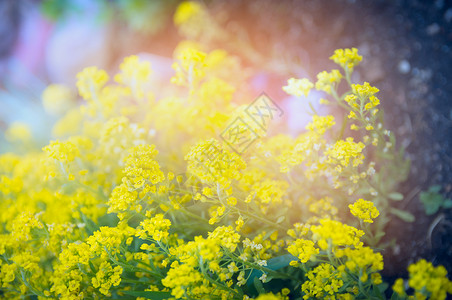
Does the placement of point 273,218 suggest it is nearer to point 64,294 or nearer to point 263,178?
point 263,178

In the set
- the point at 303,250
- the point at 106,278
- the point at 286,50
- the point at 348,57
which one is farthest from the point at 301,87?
the point at 286,50

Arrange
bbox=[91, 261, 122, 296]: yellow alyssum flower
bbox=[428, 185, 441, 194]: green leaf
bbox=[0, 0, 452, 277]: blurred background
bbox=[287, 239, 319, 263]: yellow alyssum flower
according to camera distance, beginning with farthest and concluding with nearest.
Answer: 1. bbox=[0, 0, 452, 277]: blurred background
2. bbox=[428, 185, 441, 194]: green leaf
3. bbox=[91, 261, 122, 296]: yellow alyssum flower
4. bbox=[287, 239, 319, 263]: yellow alyssum flower

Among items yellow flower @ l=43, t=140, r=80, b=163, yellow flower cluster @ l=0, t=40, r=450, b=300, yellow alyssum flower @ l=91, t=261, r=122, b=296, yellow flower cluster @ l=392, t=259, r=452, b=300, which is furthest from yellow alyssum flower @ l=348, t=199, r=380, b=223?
yellow flower @ l=43, t=140, r=80, b=163

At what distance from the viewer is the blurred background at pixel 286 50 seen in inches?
87.1

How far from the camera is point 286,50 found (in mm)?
3330

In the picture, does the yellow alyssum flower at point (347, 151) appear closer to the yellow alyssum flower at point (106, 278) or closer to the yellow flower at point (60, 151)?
the yellow alyssum flower at point (106, 278)

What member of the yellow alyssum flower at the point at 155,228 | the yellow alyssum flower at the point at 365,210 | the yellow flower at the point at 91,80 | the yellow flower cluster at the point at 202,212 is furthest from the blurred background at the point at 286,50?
the yellow alyssum flower at the point at 155,228

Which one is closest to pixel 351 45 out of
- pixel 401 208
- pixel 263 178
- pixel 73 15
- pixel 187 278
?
pixel 401 208

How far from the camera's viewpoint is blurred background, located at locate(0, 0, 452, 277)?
7.26 ft

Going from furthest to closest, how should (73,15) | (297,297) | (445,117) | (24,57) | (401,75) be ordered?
1. (24,57)
2. (73,15)
3. (401,75)
4. (445,117)
5. (297,297)

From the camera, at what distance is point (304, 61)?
3135mm

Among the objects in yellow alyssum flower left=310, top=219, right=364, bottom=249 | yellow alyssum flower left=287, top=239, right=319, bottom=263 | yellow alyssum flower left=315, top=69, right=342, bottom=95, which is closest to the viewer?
yellow alyssum flower left=310, top=219, right=364, bottom=249

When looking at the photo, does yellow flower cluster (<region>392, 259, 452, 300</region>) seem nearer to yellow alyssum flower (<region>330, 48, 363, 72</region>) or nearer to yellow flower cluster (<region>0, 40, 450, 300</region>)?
yellow flower cluster (<region>0, 40, 450, 300</region>)

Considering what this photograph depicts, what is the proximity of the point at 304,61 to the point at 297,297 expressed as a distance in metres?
2.14
